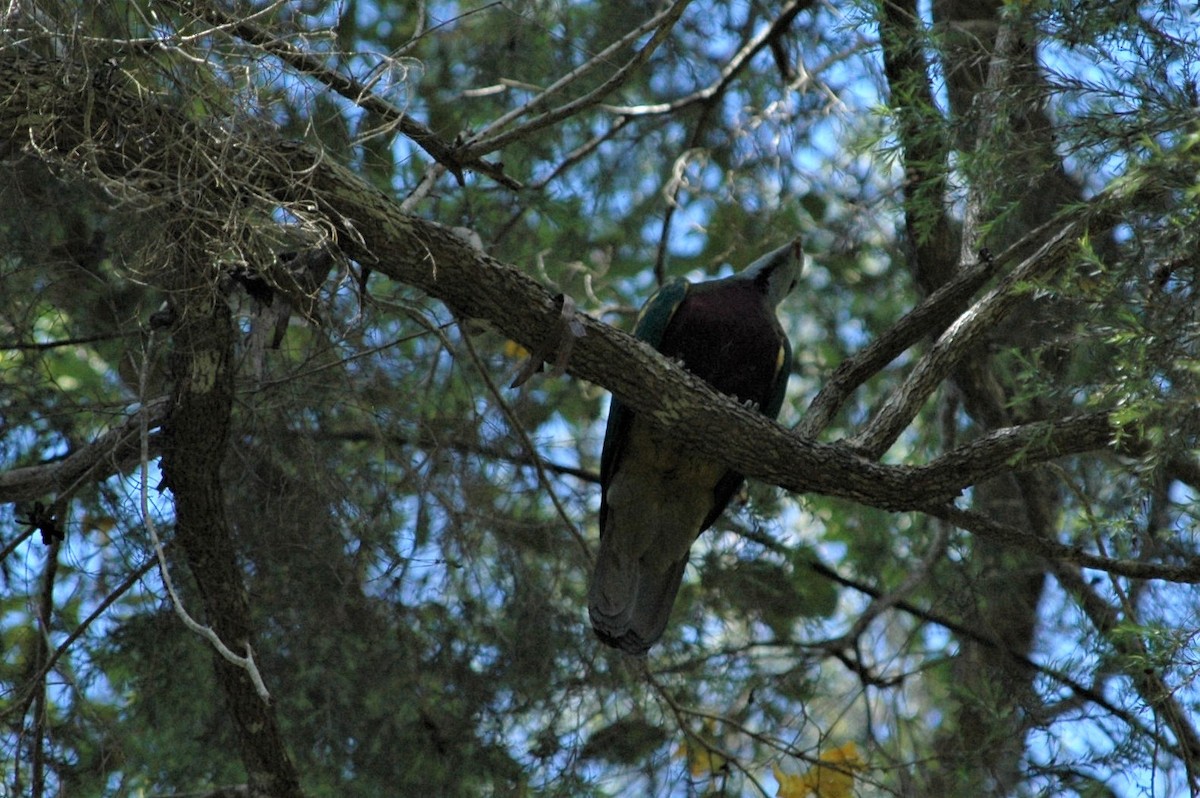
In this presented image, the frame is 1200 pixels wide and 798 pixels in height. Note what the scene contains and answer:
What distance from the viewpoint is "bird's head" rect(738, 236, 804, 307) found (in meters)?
3.67

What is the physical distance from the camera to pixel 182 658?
3375 millimetres

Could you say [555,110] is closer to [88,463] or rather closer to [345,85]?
[345,85]

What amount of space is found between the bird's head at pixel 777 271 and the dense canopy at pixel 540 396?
1.18ft

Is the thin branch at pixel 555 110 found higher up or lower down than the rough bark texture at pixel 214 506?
higher up

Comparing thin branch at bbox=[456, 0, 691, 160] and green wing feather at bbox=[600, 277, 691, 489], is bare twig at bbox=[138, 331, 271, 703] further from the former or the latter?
green wing feather at bbox=[600, 277, 691, 489]

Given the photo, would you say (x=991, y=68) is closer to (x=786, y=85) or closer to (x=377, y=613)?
(x=786, y=85)

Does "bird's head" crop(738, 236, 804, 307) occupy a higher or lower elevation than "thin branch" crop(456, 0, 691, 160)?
higher

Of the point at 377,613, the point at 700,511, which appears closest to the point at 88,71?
the point at 377,613

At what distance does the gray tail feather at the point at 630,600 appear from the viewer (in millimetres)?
3295

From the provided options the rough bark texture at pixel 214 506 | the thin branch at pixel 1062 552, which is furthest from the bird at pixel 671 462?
the rough bark texture at pixel 214 506

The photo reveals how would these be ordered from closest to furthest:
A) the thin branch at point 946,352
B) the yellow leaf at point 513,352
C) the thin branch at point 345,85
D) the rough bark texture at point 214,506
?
the thin branch at point 345,85
the rough bark texture at point 214,506
the thin branch at point 946,352
the yellow leaf at point 513,352

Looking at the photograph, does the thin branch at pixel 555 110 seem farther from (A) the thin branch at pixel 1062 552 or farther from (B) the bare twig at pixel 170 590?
(A) the thin branch at pixel 1062 552

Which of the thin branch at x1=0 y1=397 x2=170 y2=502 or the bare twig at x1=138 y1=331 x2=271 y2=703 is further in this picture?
the thin branch at x1=0 y1=397 x2=170 y2=502

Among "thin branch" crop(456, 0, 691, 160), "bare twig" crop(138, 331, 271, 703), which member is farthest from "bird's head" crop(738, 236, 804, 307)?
"bare twig" crop(138, 331, 271, 703)
